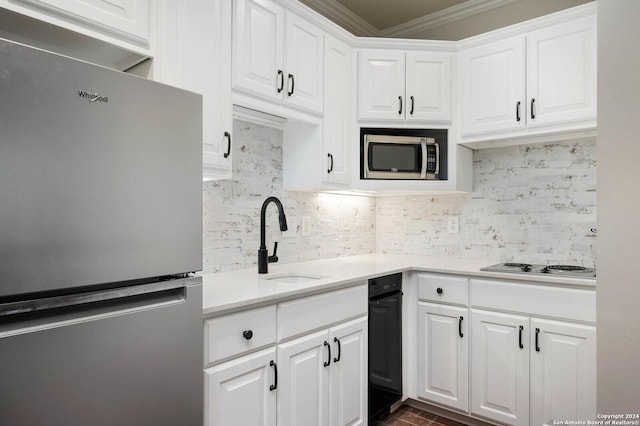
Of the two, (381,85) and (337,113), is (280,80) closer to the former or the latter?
(337,113)

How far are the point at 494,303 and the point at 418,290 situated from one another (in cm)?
47

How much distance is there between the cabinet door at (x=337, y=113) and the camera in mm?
2414

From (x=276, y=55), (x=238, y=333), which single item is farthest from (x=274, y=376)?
(x=276, y=55)

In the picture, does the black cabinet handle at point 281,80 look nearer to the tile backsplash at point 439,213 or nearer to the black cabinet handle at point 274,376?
the tile backsplash at point 439,213

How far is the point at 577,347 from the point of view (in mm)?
2020

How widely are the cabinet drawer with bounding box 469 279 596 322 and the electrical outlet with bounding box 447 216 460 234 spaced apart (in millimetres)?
718

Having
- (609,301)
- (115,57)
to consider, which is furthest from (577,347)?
(115,57)

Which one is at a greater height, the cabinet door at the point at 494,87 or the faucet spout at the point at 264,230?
the cabinet door at the point at 494,87

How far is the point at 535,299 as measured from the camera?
214cm

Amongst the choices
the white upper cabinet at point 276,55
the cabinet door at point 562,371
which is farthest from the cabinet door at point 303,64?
the cabinet door at point 562,371

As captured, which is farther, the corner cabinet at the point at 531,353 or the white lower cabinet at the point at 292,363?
the corner cabinet at the point at 531,353

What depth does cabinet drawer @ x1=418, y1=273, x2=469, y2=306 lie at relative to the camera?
2.38 metres

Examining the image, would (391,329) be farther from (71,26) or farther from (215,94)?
(71,26)

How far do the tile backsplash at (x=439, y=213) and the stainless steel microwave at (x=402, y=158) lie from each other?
43cm
